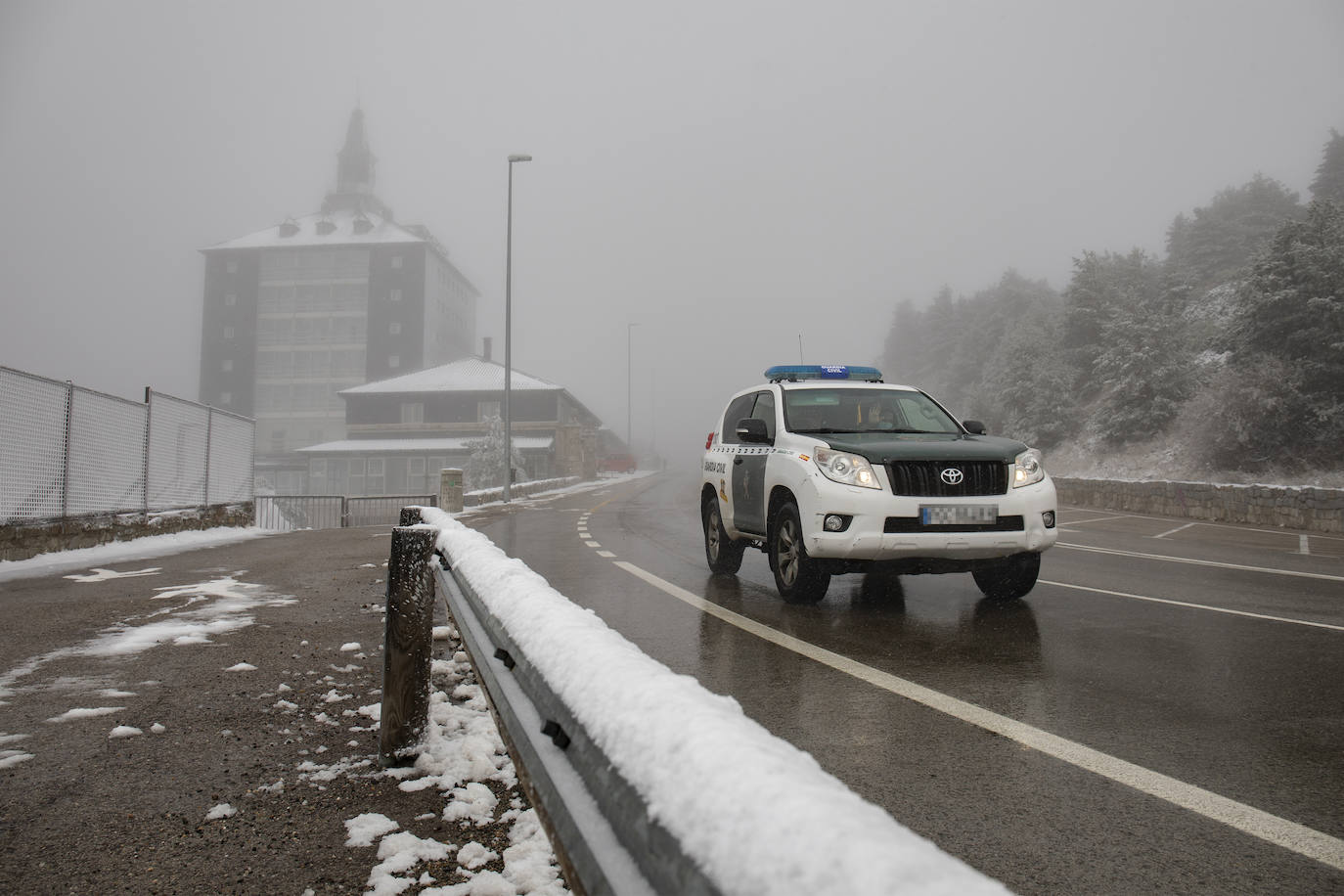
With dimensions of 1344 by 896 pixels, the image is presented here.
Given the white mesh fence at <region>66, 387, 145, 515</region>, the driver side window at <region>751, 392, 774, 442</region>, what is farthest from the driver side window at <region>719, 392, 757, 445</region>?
the white mesh fence at <region>66, 387, 145, 515</region>

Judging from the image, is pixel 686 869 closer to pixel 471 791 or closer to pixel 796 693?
pixel 471 791

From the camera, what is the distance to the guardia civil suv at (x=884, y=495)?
6.04m

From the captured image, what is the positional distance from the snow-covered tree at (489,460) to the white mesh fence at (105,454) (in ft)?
126

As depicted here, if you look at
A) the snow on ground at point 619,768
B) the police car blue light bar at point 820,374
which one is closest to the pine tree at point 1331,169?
the police car blue light bar at point 820,374

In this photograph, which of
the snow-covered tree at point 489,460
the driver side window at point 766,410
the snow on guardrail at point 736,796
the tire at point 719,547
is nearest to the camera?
the snow on guardrail at point 736,796

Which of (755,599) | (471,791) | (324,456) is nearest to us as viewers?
(471,791)

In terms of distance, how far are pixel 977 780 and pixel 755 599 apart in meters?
4.17

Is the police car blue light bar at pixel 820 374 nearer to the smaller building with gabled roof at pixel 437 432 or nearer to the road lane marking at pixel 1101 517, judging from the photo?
the road lane marking at pixel 1101 517

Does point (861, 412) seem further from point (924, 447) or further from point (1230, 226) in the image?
point (1230, 226)

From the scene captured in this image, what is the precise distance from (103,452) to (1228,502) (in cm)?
2081

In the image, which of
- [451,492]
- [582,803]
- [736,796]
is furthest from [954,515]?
[451,492]

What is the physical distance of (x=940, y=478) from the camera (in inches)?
242

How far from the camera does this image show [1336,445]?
82.6 ft

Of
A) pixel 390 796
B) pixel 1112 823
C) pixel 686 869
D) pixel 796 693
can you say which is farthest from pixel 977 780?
pixel 686 869
